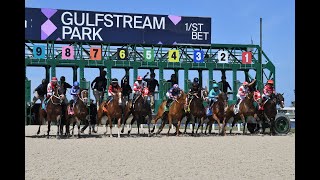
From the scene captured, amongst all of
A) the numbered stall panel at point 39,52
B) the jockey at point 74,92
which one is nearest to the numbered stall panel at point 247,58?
the numbered stall panel at point 39,52

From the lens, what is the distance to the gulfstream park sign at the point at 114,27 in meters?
43.3

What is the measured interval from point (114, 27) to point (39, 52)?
675 centimetres

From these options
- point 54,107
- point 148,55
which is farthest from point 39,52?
point 54,107

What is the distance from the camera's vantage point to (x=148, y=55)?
4509cm

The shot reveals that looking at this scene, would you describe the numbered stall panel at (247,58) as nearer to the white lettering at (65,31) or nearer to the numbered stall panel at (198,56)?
the numbered stall panel at (198,56)

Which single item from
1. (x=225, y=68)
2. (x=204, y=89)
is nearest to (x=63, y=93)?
(x=204, y=89)

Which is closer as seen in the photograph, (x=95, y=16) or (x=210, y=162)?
(x=210, y=162)

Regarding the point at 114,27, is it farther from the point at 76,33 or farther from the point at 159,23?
the point at 159,23

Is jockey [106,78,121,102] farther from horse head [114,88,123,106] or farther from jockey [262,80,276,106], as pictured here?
jockey [262,80,276,106]

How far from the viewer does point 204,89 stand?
23984 mm
